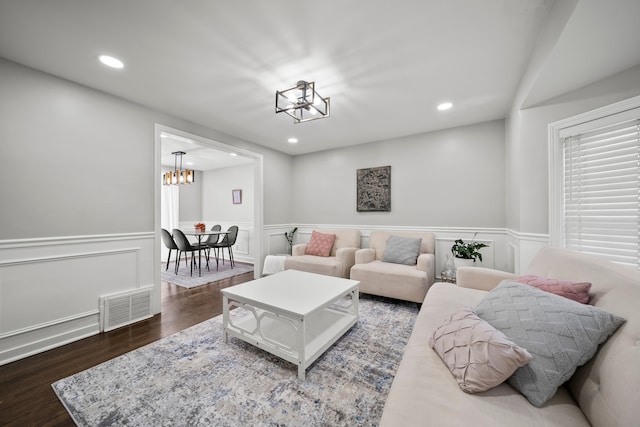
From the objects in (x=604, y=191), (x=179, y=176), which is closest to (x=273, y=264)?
(x=179, y=176)

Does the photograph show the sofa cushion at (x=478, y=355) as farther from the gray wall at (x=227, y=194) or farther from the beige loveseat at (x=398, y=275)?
the gray wall at (x=227, y=194)

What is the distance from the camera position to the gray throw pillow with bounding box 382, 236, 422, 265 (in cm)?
330

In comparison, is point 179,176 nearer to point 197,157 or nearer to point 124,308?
point 197,157

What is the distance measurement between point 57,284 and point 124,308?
0.60 metres

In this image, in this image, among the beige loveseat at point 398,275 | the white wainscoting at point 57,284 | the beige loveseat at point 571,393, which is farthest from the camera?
the beige loveseat at point 398,275

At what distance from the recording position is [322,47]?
70.7 inches

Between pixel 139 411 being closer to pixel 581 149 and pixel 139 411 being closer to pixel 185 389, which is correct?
pixel 185 389

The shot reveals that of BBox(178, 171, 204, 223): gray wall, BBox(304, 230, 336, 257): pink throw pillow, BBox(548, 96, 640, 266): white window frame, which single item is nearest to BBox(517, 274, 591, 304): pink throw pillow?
BBox(548, 96, 640, 266): white window frame

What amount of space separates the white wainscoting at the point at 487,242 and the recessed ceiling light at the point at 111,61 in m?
2.95

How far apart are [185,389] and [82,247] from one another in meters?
1.80

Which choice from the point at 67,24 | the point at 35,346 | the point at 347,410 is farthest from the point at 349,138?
the point at 35,346

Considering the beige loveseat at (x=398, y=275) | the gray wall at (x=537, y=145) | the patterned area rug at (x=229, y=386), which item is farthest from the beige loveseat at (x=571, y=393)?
the beige loveseat at (x=398, y=275)

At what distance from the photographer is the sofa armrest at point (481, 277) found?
199cm

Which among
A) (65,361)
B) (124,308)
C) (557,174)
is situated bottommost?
(65,361)
